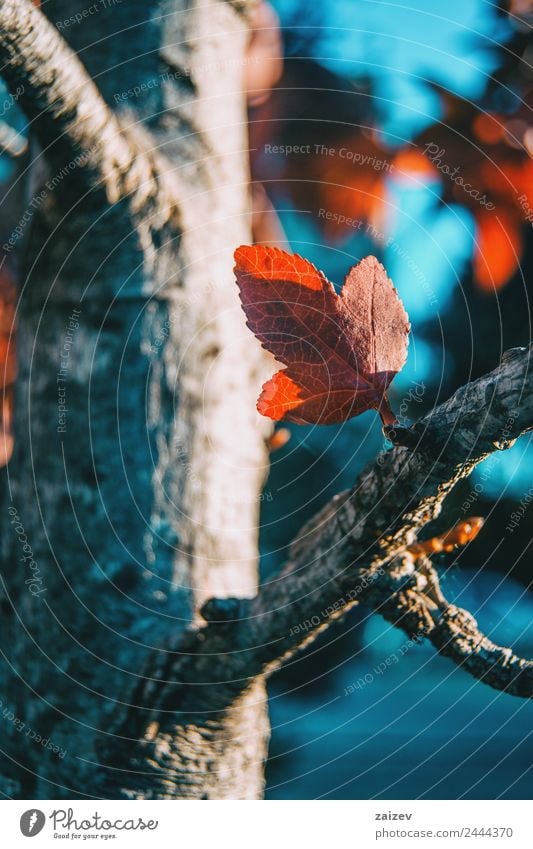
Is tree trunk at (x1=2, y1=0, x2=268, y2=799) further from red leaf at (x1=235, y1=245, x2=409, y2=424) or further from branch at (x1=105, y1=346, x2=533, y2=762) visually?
red leaf at (x1=235, y1=245, x2=409, y2=424)

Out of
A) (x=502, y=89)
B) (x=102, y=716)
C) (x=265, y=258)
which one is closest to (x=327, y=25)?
(x=502, y=89)

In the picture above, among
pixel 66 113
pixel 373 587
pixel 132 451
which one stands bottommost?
pixel 373 587

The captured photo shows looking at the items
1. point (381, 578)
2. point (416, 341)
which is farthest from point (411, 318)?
point (381, 578)

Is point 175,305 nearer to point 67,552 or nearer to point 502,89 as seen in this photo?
point 67,552

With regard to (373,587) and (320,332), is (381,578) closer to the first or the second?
(373,587)

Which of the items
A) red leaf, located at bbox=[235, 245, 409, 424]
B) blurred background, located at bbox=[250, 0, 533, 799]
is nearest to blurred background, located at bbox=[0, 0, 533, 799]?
blurred background, located at bbox=[250, 0, 533, 799]

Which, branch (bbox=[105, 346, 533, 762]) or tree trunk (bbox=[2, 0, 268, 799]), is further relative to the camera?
tree trunk (bbox=[2, 0, 268, 799])

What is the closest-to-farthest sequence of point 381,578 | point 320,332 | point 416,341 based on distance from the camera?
point 320,332, point 381,578, point 416,341
